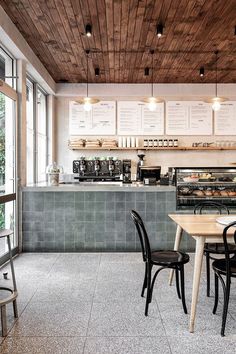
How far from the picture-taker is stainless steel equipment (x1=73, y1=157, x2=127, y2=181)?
7625 mm

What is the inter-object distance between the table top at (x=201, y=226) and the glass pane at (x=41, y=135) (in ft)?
14.0

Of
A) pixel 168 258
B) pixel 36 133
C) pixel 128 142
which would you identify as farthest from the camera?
pixel 128 142

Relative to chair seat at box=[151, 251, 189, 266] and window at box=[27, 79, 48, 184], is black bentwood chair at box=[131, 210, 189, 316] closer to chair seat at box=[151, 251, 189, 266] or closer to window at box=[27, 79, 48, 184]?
chair seat at box=[151, 251, 189, 266]

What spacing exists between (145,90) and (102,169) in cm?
199

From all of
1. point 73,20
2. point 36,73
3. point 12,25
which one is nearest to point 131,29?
point 73,20

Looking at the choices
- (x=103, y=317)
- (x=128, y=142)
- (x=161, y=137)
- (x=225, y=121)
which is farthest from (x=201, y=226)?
(x=225, y=121)

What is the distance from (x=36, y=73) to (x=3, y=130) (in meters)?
1.74

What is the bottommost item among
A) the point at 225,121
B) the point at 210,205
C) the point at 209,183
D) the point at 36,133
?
the point at 210,205

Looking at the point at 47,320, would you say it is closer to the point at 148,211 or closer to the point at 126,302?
the point at 126,302

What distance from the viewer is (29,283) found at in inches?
151

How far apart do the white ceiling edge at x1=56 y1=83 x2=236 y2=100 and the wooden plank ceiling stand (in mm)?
682

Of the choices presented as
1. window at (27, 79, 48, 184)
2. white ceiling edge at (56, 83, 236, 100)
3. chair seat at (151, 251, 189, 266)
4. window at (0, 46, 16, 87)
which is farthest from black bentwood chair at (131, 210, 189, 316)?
white ceiling edge at (56, 83, 236, 100)

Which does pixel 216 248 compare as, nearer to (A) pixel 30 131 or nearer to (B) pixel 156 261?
(B) pixel 156 261

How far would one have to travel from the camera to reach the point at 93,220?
17.3ft
